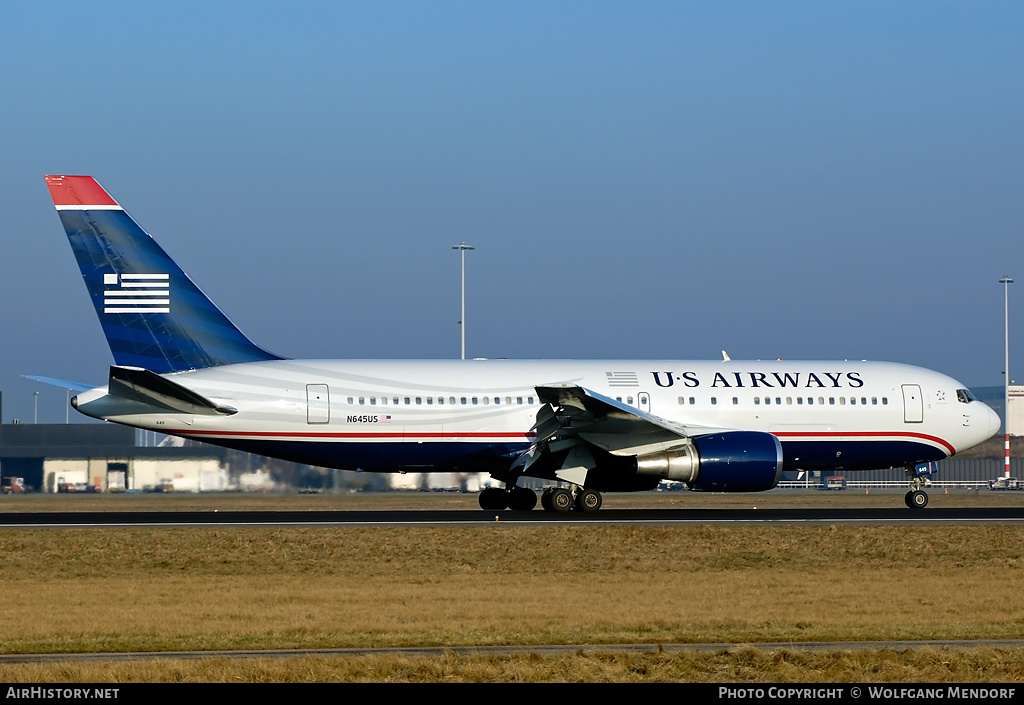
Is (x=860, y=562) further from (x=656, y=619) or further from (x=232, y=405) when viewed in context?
(x=232, y=405)

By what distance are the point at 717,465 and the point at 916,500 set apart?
8.28m

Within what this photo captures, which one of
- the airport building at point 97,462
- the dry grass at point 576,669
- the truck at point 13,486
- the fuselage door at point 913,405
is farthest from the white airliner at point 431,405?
the truck at point 13,486

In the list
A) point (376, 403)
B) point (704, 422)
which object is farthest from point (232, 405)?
point (704, 422)

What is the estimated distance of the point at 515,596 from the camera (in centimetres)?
1875

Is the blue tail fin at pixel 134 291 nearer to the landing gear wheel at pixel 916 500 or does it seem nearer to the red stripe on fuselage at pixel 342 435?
the red stripe on fuselage at pixel 342 435

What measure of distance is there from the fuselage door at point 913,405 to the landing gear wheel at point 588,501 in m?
9.66

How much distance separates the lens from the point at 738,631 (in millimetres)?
15211

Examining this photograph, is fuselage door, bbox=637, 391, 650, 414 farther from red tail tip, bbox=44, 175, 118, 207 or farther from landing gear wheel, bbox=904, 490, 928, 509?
red tail tip, bbox=44, 175, 118, 207

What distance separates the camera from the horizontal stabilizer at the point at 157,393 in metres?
30.0

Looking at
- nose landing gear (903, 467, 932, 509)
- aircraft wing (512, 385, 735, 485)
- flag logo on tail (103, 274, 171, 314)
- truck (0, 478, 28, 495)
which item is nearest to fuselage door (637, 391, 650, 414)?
aircraft wing (512, 385, 735, 485)

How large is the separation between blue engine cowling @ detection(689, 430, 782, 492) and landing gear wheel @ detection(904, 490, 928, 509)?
663 centimetres

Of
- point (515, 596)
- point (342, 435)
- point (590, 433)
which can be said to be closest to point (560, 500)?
point (590, 433)

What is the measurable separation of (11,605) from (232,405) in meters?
13.8

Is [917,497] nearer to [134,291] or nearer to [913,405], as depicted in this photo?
[913,405]
